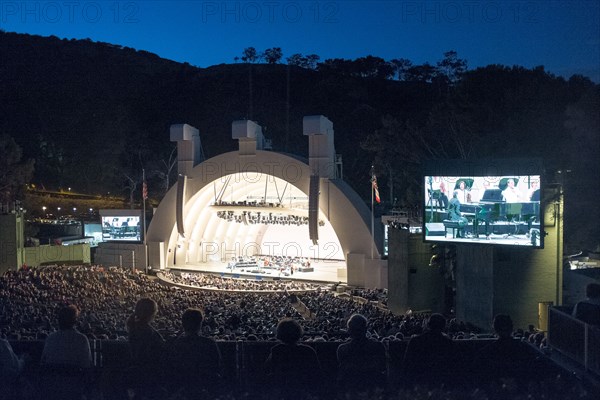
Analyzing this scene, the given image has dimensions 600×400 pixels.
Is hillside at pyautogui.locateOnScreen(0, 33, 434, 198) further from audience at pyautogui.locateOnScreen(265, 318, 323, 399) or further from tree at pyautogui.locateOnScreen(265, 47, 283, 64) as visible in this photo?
audience at pyautogui.locateOnScreen(265, 318, 323, 399)

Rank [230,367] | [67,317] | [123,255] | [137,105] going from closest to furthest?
[67,317] < [230,367] < [123,255] < [137,105]

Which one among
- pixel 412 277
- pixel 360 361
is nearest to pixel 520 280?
pixel 412 277

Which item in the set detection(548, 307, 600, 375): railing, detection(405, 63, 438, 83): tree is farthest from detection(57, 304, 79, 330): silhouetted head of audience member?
detection(405, 63, 438, 83): tree

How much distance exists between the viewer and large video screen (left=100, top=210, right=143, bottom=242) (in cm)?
3159

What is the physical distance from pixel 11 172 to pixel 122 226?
29.9ft

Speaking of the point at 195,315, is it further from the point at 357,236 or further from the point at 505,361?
the point at 357,236

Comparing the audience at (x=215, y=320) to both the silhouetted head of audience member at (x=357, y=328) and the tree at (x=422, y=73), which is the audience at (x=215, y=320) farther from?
the tree at (x=422, y=73)

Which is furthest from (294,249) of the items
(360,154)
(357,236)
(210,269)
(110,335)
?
(110,335)

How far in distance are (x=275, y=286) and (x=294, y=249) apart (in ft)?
37.6

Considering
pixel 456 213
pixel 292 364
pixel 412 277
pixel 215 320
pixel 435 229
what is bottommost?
pixel 215 320

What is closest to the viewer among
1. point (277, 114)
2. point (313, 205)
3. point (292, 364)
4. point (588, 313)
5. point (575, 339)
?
point (292, 364)

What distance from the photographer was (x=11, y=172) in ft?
114

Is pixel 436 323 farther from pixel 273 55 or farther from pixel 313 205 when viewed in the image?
pixel 273 55

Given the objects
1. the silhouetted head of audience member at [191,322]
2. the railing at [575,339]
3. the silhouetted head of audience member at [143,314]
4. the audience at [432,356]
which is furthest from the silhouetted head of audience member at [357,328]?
the railing at [575,339]
